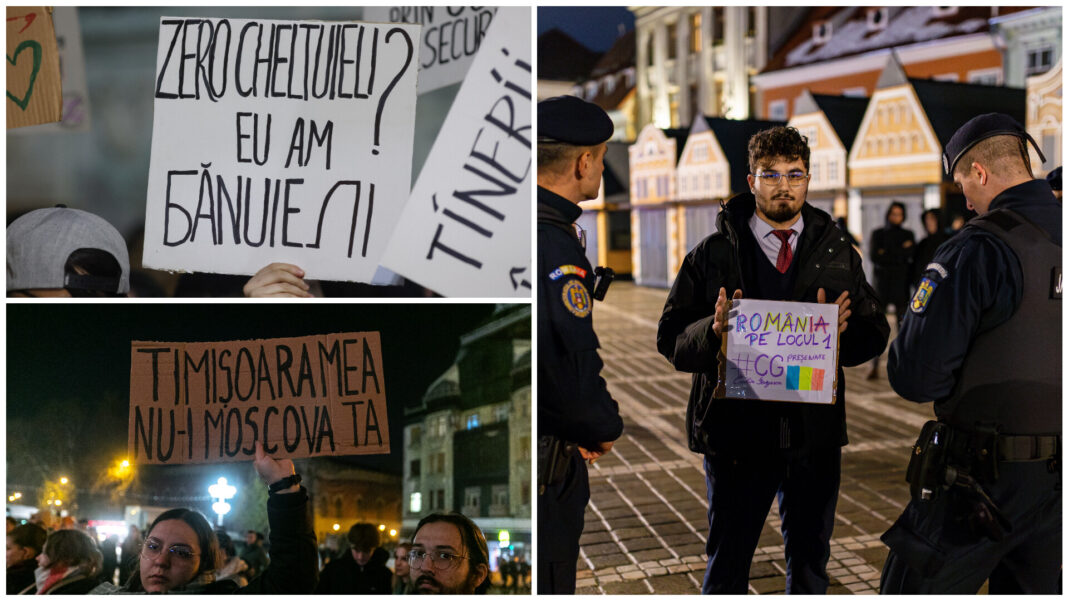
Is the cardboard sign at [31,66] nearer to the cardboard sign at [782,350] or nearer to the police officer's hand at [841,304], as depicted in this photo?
the cardboard sign at [782,350]

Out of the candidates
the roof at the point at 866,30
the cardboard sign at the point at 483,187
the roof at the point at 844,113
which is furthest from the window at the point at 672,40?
the cardboard sign at the point at 483,187

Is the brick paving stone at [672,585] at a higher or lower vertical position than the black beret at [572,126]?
lower

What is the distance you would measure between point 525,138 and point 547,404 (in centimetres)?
108

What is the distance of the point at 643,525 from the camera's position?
5.42 m

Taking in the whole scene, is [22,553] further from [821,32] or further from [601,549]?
[821,32]

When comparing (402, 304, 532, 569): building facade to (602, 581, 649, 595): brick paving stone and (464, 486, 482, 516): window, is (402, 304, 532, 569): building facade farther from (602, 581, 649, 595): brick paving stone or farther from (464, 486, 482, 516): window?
(602, 581, 649, 595): brick paving stone

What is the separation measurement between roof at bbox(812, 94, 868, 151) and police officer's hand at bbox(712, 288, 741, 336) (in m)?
17.5

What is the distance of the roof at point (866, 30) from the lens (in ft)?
78.5

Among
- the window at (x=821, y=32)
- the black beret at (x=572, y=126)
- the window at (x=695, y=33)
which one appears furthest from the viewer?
the window at (x=695, y=33)

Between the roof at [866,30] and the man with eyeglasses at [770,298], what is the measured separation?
21482mm

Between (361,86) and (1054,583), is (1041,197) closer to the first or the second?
(1054,583)

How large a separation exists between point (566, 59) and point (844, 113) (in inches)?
1107

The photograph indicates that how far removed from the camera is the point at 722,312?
10.9 feet

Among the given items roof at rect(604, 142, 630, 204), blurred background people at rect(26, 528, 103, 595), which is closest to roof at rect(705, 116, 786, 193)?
roof at rect(604, 142, 630, 204)
